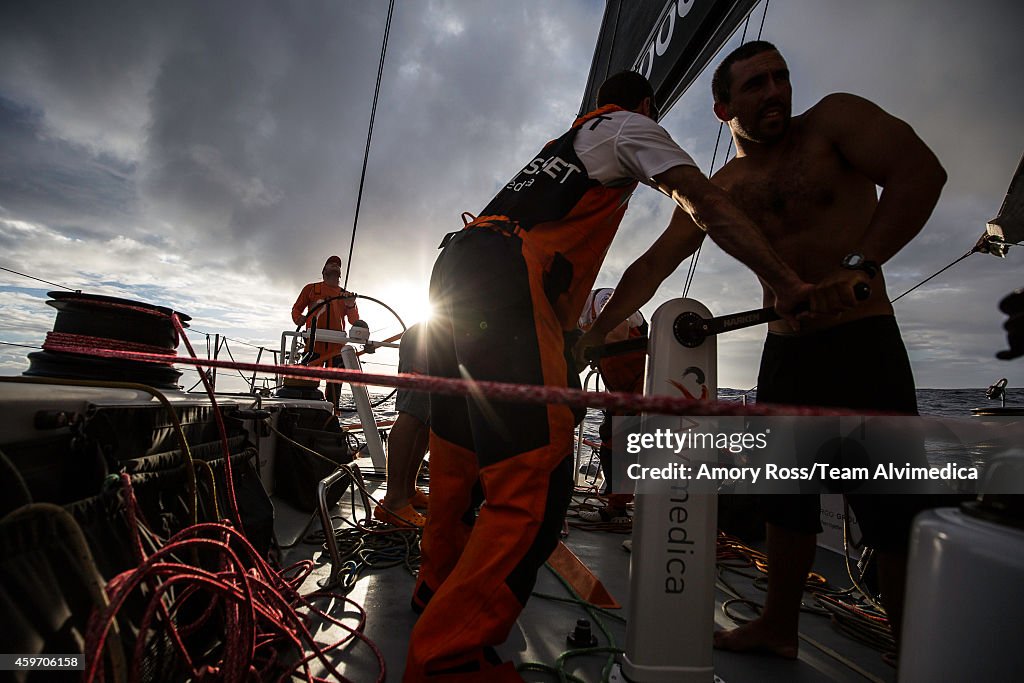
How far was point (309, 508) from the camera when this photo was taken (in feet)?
7.44

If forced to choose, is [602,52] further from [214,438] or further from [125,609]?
[125,609]

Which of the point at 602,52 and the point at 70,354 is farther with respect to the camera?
the point at 602,52

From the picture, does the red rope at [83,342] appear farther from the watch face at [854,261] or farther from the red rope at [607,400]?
the watch face at [854,261]

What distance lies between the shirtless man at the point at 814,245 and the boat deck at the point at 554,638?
0.31 ft

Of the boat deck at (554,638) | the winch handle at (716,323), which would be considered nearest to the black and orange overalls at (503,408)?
the boat deck at (554,638)

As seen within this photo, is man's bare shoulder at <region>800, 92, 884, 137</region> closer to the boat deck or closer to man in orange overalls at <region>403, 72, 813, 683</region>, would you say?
man in orange overalls at <region>403, 72, 813, 683</region>

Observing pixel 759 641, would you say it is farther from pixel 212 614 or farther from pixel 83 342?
pixel 83 342

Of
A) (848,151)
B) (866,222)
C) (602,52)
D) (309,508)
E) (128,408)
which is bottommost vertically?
(309,508)

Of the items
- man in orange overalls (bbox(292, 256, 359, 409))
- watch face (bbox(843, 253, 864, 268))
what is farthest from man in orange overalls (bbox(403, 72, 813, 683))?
man in orange overalls (bbox(292, 256, 359, 409))

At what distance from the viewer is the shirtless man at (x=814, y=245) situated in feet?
3.44

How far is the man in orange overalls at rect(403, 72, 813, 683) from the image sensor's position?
0.90 m

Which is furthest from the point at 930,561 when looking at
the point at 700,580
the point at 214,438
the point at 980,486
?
the point at 214,438

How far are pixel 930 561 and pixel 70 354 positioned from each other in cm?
177

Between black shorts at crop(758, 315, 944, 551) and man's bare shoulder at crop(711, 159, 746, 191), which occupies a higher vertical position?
man's bare shoulder at crop(711, 159, 746, 191)
